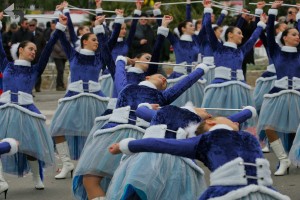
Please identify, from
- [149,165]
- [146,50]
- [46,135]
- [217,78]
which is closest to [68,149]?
[46,135]

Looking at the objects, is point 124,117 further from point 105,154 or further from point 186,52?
point 186,52

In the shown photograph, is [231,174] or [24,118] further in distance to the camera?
[24,118]

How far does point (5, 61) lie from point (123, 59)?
214 cm

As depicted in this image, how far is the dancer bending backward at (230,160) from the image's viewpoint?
5.85 m

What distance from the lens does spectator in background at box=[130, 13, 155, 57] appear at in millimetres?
20094

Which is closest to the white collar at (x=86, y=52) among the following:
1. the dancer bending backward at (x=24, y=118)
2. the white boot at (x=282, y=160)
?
the dancer bending backward at (x=24, y=118)

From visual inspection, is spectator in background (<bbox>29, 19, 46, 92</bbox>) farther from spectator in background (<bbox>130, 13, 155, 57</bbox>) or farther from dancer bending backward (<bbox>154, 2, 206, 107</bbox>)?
dancer bending backward (<bbox>154, 2, 206, 107</bbox>)

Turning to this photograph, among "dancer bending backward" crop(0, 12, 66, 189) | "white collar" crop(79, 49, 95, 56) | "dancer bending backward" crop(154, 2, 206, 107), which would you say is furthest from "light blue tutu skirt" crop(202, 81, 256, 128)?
"dancer bending backward" crop(0, 12, 66, 189)

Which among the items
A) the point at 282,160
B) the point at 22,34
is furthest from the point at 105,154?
the point at 22,34

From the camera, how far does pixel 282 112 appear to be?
11.7 meters

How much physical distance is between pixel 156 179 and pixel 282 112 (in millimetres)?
4932

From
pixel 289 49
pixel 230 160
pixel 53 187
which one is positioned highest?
pixel 230 160

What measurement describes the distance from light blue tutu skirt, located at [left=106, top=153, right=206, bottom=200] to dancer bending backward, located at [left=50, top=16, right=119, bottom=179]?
4315 mm

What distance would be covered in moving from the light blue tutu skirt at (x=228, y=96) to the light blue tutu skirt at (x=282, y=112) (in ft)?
2.39
